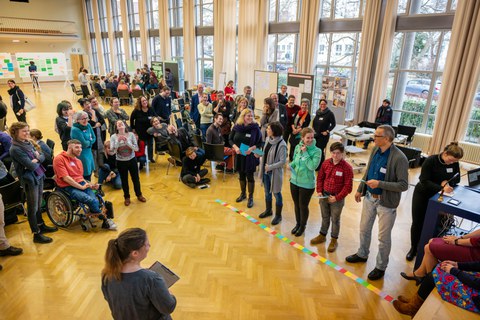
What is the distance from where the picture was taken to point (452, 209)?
9.69 ft

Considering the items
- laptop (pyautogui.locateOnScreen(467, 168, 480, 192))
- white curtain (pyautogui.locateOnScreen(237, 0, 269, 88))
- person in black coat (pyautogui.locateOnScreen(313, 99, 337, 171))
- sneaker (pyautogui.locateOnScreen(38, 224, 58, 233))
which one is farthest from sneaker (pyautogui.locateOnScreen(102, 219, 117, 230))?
white curtain (pyautogui.locateOnScreen(237, 0, 269, 88))

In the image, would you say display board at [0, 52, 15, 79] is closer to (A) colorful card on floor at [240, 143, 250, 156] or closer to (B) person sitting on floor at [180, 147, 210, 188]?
(B) person sitting on floor at [180, 147, 210, 188]

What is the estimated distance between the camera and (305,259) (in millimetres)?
3641

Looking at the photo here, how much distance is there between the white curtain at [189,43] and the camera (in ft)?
48.3

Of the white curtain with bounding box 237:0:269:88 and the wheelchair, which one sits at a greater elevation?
the white curtain with bounding box 237:0:269:88

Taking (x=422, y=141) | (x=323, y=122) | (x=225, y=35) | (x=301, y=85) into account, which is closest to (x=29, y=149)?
(x=323, y=122)

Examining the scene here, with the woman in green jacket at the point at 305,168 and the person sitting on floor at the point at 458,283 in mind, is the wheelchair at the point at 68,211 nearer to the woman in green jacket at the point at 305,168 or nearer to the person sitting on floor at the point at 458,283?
the woman in green jacket at the point at 305,168

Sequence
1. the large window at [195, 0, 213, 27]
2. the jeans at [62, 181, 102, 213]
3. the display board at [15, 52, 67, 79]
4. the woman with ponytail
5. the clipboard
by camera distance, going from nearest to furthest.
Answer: the woman with ponytail → the clipboard → the jeans at [62, 181, 102, 213] → the large window at [195, 0, 213, 27] → the display board at [15, 52, 67, 79]

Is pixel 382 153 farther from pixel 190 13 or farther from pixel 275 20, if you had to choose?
pixel 190 13

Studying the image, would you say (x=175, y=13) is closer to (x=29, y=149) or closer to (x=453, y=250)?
(x=29, y=149)

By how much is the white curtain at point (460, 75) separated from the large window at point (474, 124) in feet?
1.04

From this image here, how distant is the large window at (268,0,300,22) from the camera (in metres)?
11.0

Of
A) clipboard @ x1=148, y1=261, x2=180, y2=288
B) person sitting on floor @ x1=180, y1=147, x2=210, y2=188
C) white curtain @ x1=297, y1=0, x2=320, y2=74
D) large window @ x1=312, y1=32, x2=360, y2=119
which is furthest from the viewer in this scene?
white curtain @ x1=297, y1=0, x2=320, y2=74

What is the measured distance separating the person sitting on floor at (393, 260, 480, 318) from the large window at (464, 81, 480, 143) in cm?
635
